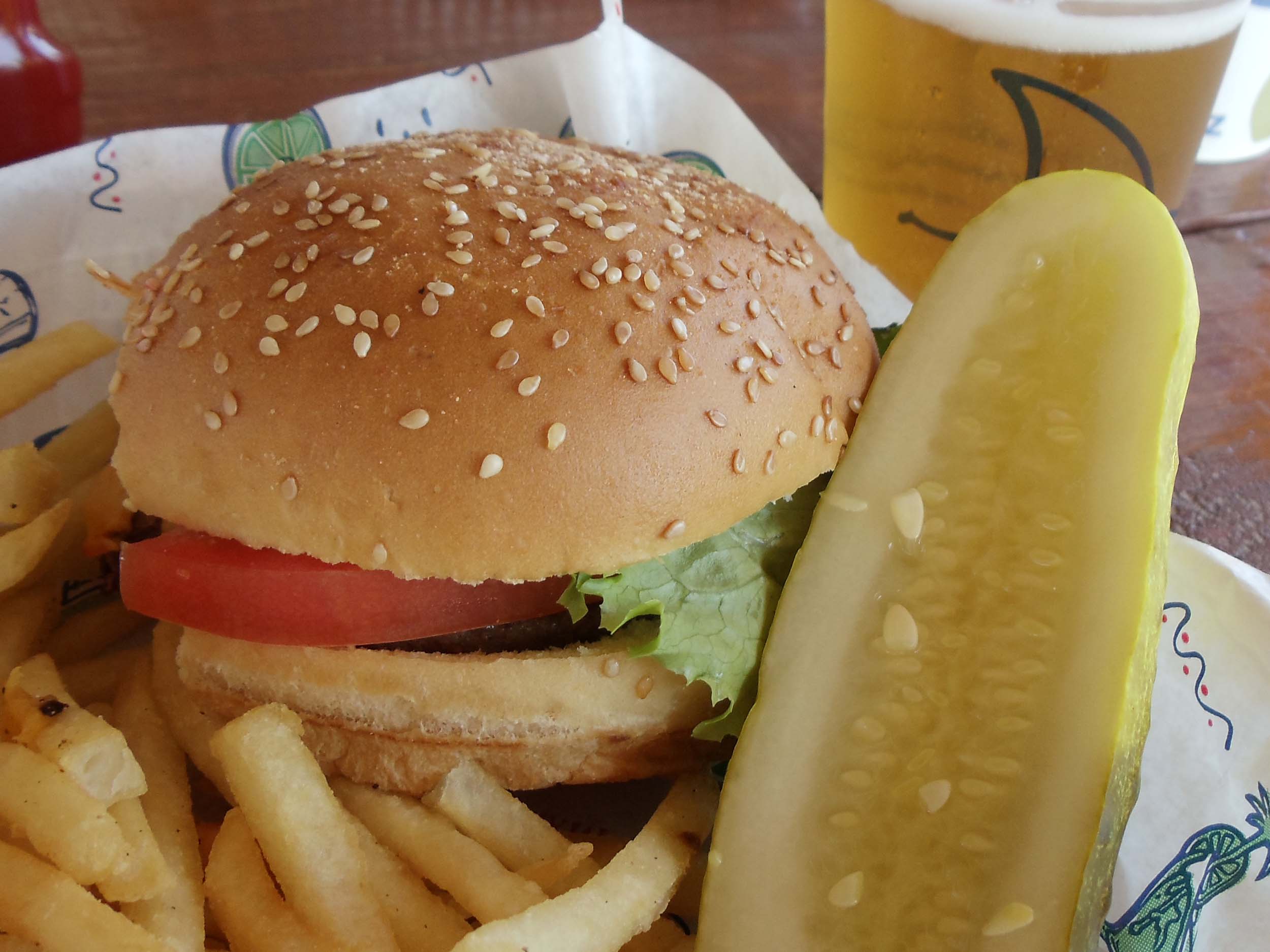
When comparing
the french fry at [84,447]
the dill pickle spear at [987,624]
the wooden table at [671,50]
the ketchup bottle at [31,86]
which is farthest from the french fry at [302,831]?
the ketchup bottle at [31,86]

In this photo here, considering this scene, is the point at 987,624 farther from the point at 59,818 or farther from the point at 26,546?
the point at 26,546

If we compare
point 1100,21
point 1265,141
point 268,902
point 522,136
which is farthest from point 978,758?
point 1265,141

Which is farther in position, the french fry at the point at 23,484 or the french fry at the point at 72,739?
the french fry at the point at 23,484

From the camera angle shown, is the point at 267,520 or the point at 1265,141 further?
the point at 1265,141

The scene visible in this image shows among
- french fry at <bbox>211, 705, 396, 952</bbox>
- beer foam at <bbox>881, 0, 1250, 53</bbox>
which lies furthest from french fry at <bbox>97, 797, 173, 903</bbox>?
beer foam at <bbox>881, 0, 1250, 53</bbox>

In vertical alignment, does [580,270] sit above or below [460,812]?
above

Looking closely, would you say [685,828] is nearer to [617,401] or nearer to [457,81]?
[617,401]

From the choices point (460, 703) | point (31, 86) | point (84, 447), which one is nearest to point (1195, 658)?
point (460, 703)

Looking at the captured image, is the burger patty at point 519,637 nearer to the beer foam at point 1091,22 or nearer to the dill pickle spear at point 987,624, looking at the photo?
the dill pickle spear at point 987,624
